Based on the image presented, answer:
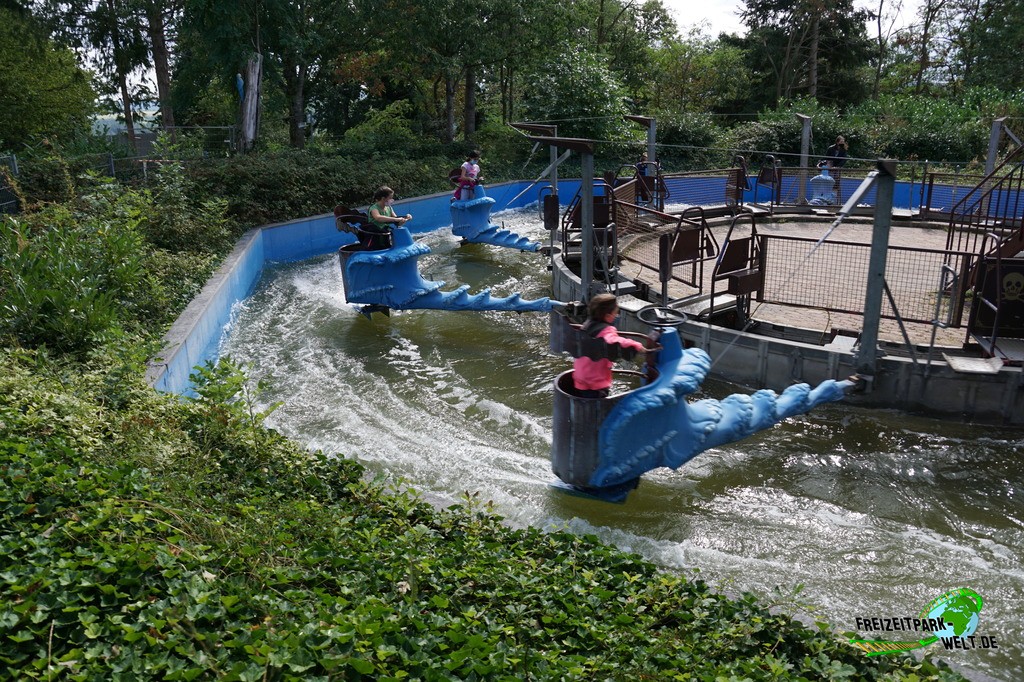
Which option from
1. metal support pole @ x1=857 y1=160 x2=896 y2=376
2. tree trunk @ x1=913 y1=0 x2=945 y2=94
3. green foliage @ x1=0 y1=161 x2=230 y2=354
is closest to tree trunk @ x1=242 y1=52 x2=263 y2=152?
green foliage @ x1=0 y1=161 x2=230 y2=354

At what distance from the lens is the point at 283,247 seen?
56.8ft

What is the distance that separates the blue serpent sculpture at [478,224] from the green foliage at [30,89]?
970cm

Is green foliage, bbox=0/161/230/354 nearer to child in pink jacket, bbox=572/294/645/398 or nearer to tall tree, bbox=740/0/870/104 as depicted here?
child in pink jacket, bbox=572/294/645/398

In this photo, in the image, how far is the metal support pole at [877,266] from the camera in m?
7.77

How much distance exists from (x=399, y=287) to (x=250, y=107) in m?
11.8

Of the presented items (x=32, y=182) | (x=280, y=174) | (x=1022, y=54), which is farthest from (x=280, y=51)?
(x=1022, y=54)

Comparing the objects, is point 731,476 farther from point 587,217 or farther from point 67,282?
point 67,282

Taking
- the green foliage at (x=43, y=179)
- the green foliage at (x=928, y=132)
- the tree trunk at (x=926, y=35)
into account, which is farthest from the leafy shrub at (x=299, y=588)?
the tree trunk at (x=926, y=35)

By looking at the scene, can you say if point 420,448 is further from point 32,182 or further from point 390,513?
point 32,182

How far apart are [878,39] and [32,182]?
37564mm

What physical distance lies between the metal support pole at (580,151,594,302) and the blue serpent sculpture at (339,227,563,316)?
3.35ft

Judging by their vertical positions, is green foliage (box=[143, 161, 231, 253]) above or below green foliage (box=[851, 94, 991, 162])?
below

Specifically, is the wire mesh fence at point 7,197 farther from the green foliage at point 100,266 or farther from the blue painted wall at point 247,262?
the blue painted wall at point 247,262

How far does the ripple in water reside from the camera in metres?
5.69
